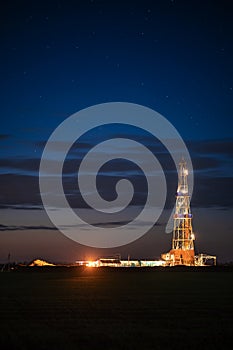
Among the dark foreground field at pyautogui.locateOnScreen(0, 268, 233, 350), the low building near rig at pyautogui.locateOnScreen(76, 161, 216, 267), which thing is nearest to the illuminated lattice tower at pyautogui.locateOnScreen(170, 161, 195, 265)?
the low building near rig at pyautogui.locateOnScreen(76, 161, 216, 267)

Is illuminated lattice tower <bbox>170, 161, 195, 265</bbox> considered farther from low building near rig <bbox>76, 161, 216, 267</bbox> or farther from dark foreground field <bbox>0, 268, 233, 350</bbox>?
dark foreground field <bbox>0, 268, 233, 350</bbox>

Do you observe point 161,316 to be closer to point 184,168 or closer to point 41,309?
point 41,309

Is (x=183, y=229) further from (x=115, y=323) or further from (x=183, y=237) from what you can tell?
(x=115, y=323)

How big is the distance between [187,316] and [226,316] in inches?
60.9

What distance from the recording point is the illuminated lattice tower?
117 m

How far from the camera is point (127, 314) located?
23.4m

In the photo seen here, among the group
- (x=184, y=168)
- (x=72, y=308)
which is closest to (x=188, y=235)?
(x=184, y=168)

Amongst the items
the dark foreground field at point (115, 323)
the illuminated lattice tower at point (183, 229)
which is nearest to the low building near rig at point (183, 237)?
the illuminated lattice tower at point (183, 229)

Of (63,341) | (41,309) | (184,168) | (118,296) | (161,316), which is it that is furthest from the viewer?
(184,168)

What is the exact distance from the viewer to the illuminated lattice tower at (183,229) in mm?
116812

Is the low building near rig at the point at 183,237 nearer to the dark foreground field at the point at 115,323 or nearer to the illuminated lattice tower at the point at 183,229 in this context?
the illuminated lattice tower at the point at 183,229

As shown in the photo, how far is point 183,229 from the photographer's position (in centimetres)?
12038

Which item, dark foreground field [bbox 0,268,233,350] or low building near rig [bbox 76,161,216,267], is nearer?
dark foreground field [bbox 0,268,233,350]

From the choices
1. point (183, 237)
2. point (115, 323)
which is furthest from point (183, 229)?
point (115, 323)
